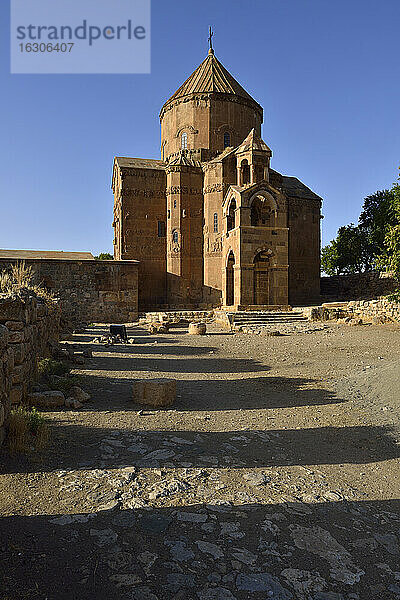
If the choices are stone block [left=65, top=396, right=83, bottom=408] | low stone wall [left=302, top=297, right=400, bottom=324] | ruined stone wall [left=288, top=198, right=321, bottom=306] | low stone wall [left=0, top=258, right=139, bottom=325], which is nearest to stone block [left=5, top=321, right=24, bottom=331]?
stone block [left=65, top=396, right=83, bottom=408]

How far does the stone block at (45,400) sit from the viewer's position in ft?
20.7

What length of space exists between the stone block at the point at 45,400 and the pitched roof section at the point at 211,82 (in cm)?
3093

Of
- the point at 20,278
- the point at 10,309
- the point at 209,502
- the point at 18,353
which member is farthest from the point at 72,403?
the point at 20,278

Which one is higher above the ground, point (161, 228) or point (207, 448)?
point (161, 228)

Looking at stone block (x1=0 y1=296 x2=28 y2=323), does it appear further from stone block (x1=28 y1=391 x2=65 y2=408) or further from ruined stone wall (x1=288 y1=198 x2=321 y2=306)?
ruined stone wall (x1=288 y1=198 x2=321 y2=306)

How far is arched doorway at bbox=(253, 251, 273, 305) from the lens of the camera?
88.5 feet

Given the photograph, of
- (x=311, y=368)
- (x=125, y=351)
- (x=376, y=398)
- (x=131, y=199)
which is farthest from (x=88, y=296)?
(x=376, y=398)

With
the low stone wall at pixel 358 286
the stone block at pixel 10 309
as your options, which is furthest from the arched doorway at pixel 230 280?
the stone block at pixel 10 309

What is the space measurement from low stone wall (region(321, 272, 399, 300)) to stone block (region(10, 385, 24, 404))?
28641 millimetres

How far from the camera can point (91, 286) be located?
25141mm

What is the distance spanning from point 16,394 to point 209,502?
3.30 meters

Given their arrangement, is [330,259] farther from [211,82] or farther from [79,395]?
[79,395]

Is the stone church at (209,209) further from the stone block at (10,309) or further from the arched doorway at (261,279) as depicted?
the stone block at (10,309)

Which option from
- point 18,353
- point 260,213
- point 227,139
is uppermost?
point 227,139
